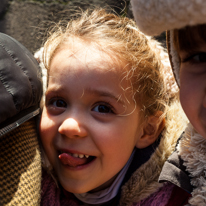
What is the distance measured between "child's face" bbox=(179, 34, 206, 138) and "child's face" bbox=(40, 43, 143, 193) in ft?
0.94

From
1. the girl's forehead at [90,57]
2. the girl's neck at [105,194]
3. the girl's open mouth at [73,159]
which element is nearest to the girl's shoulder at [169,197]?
the girl's neck at [105,194]

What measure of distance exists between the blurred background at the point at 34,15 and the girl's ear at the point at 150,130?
79cm

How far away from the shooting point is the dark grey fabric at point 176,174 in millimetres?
1032

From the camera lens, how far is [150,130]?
1.30m

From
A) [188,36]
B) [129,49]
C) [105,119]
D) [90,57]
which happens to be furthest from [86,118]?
[188,36]

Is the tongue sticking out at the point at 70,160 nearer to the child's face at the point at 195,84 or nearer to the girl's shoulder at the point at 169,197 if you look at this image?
the girl's shoulder at the point at 169,197

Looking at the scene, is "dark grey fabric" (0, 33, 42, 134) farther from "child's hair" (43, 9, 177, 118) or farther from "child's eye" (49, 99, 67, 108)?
"child's hair" (43, 9, 177, 118)

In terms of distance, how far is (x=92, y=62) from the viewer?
1.10 metres

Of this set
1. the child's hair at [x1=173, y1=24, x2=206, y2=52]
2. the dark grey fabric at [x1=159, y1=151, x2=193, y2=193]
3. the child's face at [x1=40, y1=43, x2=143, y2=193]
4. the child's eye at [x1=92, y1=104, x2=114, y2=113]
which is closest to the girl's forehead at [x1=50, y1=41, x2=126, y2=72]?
the child's face at [x1=40, y1=43, x2=143, y2=193]

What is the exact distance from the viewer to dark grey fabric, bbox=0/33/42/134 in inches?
31.9

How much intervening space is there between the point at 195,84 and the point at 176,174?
38cm

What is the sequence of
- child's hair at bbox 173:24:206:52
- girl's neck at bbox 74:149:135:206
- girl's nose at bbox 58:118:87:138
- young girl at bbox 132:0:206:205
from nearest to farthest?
1. young girl at bbox 132:0:206:205
2. child's hair at bbox 173:24:206:52
3. girl's nose at bbox 58:118:87:138
4. girl's neck at bbox 74:149:135:206

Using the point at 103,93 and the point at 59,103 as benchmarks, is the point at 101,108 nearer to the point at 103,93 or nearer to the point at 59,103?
the point at 103,93

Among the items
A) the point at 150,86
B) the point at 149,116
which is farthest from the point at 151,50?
the point at 149,116
